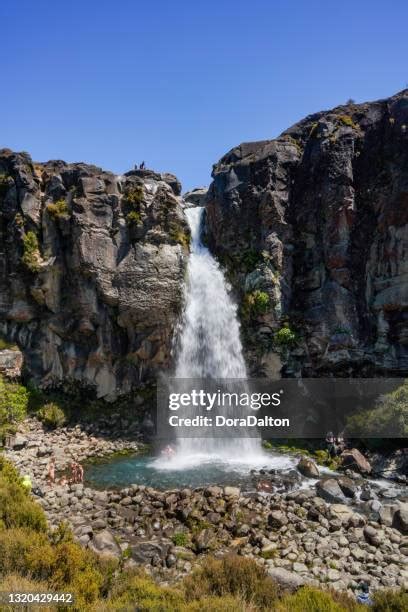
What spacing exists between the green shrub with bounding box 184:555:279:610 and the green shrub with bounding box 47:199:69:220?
78.7 feet

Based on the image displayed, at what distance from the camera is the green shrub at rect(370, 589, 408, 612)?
21.9 ft

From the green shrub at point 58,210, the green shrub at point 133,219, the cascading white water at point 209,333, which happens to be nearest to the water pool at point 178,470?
the cascading white water at point 209,333

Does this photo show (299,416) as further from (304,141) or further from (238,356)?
(304,141)

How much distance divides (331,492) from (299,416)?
918 cm

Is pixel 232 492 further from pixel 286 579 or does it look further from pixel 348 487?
pixel 286 579

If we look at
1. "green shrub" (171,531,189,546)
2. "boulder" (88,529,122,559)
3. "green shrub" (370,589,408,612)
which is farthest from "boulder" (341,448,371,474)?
"boulder" (88,529,122,559)

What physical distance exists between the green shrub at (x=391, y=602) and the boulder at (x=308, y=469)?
10.8 metres

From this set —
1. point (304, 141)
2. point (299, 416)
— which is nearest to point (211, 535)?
point (299, 416)

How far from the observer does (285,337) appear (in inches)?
959

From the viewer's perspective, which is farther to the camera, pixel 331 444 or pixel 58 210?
pixel 58 210

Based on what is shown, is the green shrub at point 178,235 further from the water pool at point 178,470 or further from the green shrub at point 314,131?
the water pool at point 178,470

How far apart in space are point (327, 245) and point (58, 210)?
62.5 ft

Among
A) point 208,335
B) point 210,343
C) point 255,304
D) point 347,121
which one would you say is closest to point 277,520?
point 210,343

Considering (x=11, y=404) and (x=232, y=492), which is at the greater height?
(x=11, y=404)
